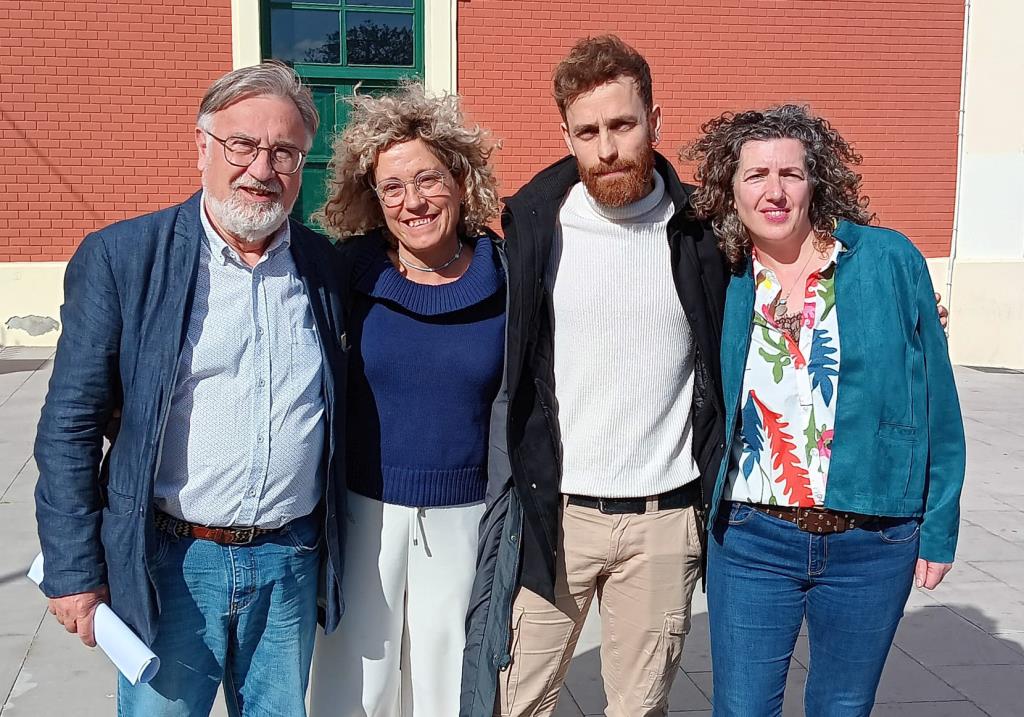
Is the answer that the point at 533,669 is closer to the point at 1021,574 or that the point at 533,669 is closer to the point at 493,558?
the point at 493,558

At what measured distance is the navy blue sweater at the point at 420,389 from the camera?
8.66 ft

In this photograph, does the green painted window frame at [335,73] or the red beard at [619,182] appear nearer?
the red beard at [619,182]

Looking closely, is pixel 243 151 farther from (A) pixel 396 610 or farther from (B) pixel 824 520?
(B) pixel 824 520

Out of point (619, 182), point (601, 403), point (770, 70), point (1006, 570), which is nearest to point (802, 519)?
point (601, 403)

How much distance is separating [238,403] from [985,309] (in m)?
10.1

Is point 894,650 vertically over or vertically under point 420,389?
under

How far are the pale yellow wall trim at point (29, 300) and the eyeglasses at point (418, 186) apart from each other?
773 cm

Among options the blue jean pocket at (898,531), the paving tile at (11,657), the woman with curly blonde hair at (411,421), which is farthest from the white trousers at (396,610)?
the paving tile at (11,657)

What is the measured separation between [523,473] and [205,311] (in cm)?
92

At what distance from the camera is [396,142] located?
9.08ft

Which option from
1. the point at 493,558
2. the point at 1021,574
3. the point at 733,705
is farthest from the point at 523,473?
the point at 1021,574

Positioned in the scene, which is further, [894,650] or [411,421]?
[894,650]

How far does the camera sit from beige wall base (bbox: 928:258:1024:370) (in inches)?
412

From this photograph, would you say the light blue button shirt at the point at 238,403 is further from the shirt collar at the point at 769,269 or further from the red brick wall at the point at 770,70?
the red brick wall at the point at 770,70
